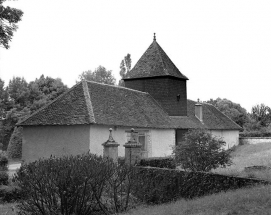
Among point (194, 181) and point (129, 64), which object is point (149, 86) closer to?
point (194, 181)

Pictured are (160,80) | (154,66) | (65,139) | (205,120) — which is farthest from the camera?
(205,120)

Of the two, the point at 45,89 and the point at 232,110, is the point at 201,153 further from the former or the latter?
the point at 232,110

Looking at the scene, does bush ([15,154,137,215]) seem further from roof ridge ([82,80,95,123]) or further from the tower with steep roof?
the tower with steep roof

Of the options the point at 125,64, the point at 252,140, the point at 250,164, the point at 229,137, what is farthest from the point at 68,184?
the point at 125,64

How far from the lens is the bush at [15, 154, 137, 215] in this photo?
921cm

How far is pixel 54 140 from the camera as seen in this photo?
69.3 feet

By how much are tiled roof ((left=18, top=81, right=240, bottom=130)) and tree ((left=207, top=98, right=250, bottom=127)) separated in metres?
39.6

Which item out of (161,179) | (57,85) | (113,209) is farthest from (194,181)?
(57,85)

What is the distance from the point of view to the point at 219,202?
8.87m

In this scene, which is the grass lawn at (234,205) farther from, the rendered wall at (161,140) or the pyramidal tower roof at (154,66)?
the pyramidal tower roof at (154,66)

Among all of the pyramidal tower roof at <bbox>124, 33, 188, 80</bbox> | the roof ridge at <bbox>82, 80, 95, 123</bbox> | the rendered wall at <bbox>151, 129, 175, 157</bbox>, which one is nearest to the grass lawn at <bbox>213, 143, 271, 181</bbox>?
the rendered wall at <bbox>151, 129, 175, 157</bbox>

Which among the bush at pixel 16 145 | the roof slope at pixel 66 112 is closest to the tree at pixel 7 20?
the roof slope at pixel 66 112

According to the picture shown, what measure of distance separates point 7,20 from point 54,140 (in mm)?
7160

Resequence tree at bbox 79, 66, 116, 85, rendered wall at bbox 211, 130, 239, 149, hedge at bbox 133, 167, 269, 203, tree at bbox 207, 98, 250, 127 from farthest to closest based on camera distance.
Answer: tree at bbox 79, 66, 116, 85 → tree at bbox 207, 98, 250, 127 → rendered wall at bbox 211, 130, 239, 149 → hedge at bbox 133, 167, 269, 203
